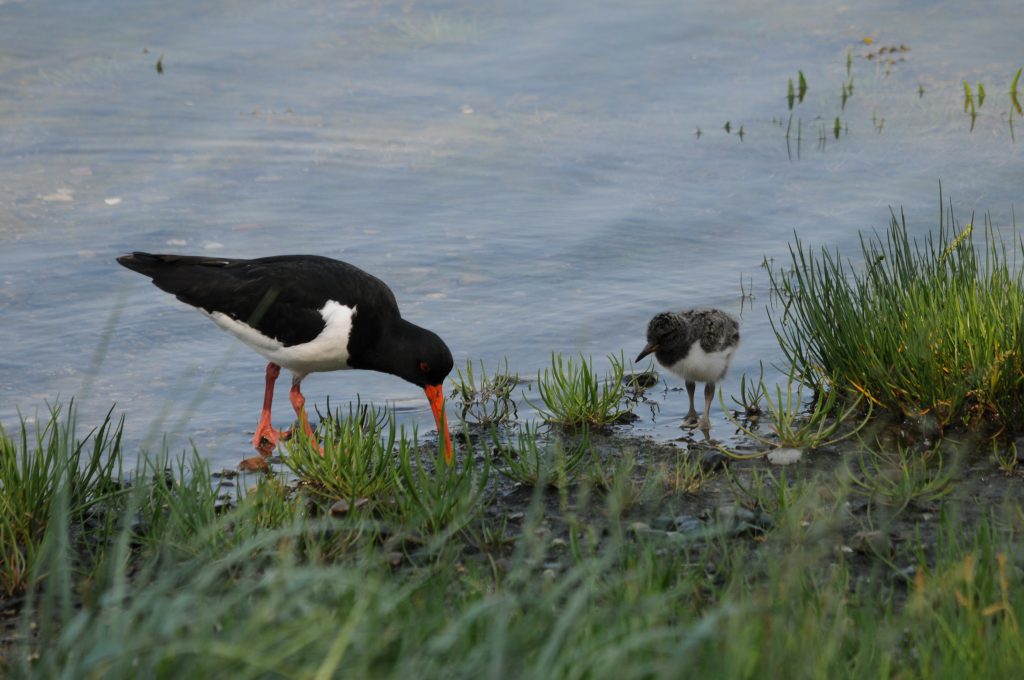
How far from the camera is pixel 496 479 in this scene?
600 centimetres

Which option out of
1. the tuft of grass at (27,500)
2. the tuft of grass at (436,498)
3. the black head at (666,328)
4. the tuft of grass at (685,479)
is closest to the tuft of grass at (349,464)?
the tuft of grass at (436,498)

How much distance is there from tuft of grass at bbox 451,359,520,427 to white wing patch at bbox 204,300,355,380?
2.37ft

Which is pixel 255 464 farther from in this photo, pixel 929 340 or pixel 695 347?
pixel 929 340

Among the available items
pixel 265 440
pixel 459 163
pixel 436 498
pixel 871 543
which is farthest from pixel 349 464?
pixel 459 163

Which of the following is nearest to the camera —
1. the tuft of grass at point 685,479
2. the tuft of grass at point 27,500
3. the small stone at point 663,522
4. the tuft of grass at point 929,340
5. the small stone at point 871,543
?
the tuft of grass at point 27,500

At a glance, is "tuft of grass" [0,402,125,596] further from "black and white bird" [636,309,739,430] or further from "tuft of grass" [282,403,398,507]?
"black and white bird" [636,309,739,430]

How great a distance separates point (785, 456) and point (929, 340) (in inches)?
36.6

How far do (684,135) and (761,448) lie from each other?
6721 mm

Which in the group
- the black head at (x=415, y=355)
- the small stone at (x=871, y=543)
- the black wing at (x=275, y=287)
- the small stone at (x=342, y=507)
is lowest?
the small stone at (x=871, y=543)

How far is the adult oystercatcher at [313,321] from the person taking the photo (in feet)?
24.7

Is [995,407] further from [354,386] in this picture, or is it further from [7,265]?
[7,265]

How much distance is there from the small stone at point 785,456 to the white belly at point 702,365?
115cm

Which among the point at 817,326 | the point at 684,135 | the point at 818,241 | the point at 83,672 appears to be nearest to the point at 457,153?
the point at 684,135

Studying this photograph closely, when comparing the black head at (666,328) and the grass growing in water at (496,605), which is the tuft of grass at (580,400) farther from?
the grass growing in water at (496,605)
